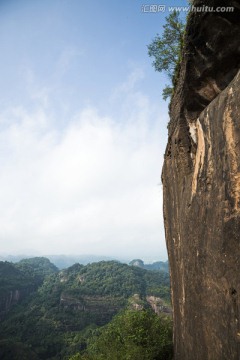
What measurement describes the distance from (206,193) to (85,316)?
130 metres

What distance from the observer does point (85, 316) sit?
123062 millimetres

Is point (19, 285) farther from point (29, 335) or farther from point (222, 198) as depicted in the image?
point (222, 198)

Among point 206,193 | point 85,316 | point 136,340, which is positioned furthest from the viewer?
point 85,316

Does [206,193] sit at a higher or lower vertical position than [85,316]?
higher

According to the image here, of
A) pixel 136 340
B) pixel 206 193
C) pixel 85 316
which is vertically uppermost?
pixel 206 193

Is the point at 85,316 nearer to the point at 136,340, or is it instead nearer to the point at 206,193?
the point at 136,340

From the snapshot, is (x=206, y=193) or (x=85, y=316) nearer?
(x=206, y=193)

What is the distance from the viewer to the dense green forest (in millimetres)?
27422

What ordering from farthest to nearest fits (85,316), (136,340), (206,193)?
1. (85,316)
2. (136,340)
3. (206,193)

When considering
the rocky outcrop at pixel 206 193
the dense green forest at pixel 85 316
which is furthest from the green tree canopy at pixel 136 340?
the rocky outcrop at pixel 206 193

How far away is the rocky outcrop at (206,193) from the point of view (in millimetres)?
7668

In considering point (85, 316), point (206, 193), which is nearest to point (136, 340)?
point (206, 193)

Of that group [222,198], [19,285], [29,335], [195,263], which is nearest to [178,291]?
[195,263]

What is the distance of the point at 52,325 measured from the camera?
110m
